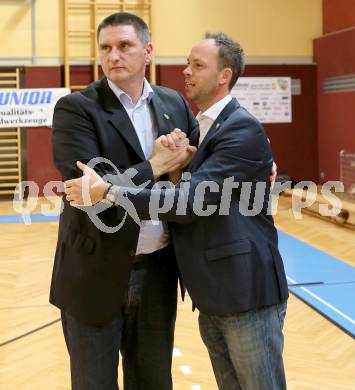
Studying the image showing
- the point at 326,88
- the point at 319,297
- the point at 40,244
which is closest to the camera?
the point at 319,297

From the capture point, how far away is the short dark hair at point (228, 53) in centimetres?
244

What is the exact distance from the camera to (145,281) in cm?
273

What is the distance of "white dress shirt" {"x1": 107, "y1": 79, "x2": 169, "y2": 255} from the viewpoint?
259cm

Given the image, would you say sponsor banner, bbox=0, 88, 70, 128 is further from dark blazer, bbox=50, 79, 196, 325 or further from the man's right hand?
the man's right hand

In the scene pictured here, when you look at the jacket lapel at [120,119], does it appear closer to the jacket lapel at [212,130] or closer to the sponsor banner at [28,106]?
the jacket lapel at [212,130]

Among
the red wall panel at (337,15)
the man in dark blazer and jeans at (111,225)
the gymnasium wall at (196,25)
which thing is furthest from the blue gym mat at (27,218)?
the man in dark blazer and jeans at (111,225)

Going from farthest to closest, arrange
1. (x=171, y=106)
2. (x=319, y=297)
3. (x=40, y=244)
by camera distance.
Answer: (x=40, y=244), (x=319, y=297), (x=171, y=106)

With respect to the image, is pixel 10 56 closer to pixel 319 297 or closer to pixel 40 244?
pixel 40 244

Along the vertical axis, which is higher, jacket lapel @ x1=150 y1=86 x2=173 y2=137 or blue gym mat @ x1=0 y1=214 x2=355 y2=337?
jacket lapel @ x1=150 y1=86 x2=173 y2=137

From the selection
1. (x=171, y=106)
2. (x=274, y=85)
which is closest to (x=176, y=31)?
(x=274, y=85)

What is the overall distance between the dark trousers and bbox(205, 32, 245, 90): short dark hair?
0.84m

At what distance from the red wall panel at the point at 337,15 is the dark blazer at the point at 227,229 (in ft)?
33.9

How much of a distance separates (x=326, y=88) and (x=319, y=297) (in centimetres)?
806

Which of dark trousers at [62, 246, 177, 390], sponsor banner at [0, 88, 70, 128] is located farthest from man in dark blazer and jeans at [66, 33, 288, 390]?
sponsor banner at [0, 88, 70, 128]
